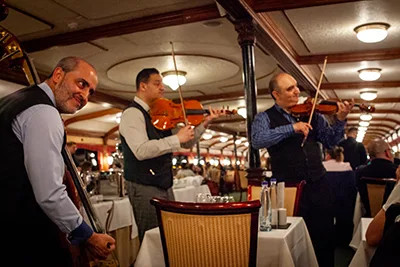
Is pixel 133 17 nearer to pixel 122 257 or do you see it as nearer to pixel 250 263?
pixel 122 257

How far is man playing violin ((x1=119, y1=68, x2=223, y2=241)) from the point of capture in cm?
246

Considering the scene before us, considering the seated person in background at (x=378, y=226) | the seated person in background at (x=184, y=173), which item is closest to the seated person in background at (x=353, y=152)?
the seated person in background at (x=184, y=173)

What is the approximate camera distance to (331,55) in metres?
6.26

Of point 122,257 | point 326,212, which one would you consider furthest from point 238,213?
point 122,257

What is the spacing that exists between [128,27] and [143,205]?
2.67 meters

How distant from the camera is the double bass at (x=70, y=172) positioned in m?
1.52

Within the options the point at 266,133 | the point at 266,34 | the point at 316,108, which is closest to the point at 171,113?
the point at 266,133

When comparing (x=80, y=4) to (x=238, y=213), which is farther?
(x=80, y=4)

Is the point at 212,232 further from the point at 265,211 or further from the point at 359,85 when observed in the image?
the point at 359,85

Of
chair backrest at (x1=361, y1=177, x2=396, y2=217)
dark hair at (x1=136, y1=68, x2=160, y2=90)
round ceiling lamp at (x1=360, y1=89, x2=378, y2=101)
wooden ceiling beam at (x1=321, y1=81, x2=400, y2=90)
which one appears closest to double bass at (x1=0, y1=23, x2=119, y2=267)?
dark hair at (x1=136, y1=68, x2=160, y2=90)

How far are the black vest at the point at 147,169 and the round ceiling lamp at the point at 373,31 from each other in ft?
11.1

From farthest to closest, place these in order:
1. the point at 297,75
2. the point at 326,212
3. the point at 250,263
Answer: the point at 297,75
the point at 326,212
the point at 250,263

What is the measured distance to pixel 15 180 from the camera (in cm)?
141

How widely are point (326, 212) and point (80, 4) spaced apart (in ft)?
10.3
